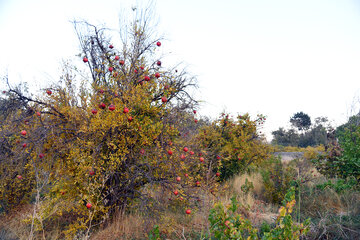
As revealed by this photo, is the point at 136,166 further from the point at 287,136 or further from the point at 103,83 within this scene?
the point at 287,136

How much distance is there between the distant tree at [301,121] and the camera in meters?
38.0

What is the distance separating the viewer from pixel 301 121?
38125mm

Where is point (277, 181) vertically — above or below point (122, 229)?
above

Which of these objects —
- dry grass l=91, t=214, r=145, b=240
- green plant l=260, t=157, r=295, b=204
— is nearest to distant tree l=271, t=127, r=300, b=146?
green plant l=260, t=157, r=295, b=204

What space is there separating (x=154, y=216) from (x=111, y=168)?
1.06 meters

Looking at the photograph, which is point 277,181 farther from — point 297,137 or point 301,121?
point 301,121

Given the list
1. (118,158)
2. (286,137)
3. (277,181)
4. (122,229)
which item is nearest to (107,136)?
(118,158)

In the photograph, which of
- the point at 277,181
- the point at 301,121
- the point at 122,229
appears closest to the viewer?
the point at 122,229

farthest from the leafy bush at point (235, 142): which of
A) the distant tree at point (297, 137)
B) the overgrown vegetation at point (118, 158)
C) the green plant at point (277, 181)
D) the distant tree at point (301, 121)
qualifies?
the distant tree at point (301, 121)

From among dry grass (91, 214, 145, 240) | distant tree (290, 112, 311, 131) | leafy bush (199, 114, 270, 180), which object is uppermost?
distant tree (290, 112, 311, 131)

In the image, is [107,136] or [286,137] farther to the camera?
[286,137]

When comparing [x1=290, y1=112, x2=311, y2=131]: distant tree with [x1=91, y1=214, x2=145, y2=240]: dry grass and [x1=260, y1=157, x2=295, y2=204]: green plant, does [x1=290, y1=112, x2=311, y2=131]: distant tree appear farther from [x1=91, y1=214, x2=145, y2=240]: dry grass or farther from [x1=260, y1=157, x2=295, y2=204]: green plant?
[x1=91, y1=214, x2=145, y2=240]: dry grass

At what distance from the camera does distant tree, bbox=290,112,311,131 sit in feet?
125

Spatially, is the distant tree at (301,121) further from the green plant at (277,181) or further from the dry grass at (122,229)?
the dry grass at (122,229)
